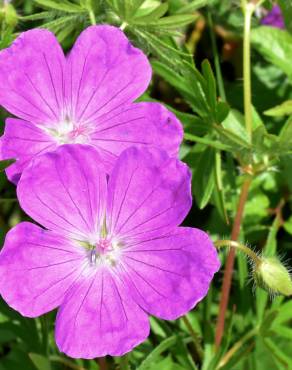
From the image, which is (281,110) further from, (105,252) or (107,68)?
(105,252)

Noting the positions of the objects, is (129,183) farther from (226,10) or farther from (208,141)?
(226,10)

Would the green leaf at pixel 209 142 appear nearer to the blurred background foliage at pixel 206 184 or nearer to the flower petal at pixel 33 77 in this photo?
the blurred background foliage at pixel 206 184

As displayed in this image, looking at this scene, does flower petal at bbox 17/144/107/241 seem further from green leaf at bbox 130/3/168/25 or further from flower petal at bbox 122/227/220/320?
green leaf at bbox 130/3/168/25

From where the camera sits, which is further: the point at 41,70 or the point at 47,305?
the point at 41,70

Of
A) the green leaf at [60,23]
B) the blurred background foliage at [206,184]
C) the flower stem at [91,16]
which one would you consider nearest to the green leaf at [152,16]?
the blurred background foliage at [206,184]

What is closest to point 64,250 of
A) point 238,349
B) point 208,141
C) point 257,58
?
point 208,141

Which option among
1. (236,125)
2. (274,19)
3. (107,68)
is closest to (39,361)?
(107,68)

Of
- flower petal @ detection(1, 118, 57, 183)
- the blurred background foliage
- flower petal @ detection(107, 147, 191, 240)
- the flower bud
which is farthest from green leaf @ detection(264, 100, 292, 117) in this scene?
flower petal @ detection(1, 118, 57, 183)
